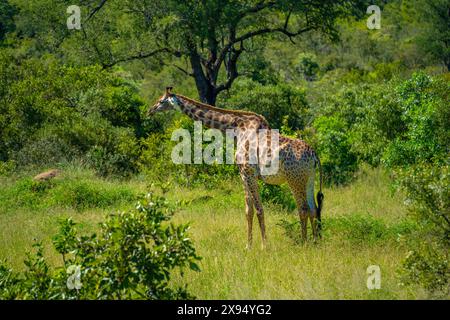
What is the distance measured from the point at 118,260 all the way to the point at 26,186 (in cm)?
919

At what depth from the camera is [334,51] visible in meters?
48.8

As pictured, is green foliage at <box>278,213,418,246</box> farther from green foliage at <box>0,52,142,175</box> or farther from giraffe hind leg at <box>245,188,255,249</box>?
green foliage at <box>0,52,142,175</box>

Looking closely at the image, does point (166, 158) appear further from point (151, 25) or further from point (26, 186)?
point (151, 25)

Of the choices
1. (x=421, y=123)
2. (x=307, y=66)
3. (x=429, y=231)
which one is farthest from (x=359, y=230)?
(x=307, y=66)

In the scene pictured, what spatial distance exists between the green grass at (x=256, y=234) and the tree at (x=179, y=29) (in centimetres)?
743

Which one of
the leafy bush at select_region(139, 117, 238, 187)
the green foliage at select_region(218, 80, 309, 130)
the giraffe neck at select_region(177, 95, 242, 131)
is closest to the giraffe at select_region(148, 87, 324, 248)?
the giraffe neck at select_region(177, 95, 242, 131)

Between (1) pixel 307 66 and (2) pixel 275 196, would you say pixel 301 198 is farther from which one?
(1) pixel 307 66

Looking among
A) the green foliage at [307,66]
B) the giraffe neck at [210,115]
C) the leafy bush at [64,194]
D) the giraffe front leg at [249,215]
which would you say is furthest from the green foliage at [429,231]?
the green foliage at [307,66]

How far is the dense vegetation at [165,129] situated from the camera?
7.20 meters

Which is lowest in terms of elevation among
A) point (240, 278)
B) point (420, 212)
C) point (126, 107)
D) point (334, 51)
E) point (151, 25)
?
point (240, 278)

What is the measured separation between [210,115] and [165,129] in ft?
33.2

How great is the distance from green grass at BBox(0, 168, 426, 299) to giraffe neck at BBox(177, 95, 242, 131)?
1574 millimetres

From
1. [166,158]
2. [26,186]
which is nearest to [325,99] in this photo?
[166,158]

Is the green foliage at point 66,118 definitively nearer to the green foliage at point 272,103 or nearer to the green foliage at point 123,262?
the green foliage at point 272,103
